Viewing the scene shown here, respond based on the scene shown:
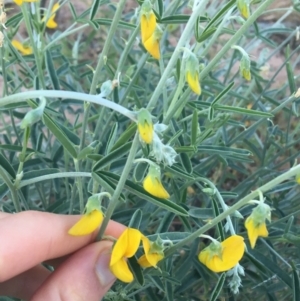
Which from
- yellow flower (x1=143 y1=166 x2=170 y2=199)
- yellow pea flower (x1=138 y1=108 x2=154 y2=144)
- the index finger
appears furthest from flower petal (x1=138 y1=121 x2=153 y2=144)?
the index finger

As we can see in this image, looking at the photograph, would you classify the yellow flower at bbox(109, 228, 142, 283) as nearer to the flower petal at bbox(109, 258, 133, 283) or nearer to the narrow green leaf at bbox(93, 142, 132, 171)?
the flower petal at bbox(109, 258, 133, 283)

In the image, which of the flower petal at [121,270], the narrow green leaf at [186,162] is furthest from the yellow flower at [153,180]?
the narrow green leaf at [186,162]

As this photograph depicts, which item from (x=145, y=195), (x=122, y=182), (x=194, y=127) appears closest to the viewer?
(x=122, y=182)

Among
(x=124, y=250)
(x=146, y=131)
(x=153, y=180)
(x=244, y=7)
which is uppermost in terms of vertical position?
(x=244, y=7)

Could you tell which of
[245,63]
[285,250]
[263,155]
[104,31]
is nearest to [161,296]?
[285,250]

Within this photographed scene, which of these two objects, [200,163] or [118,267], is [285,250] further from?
[118,267]

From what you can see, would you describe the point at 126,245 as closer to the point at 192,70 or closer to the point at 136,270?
the point at 136,270

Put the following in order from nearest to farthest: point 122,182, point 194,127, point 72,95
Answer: point 72,95 < point 122,182 < point 194,127

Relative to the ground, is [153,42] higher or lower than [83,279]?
higher

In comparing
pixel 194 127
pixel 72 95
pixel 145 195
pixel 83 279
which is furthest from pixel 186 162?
pixel 72 95
